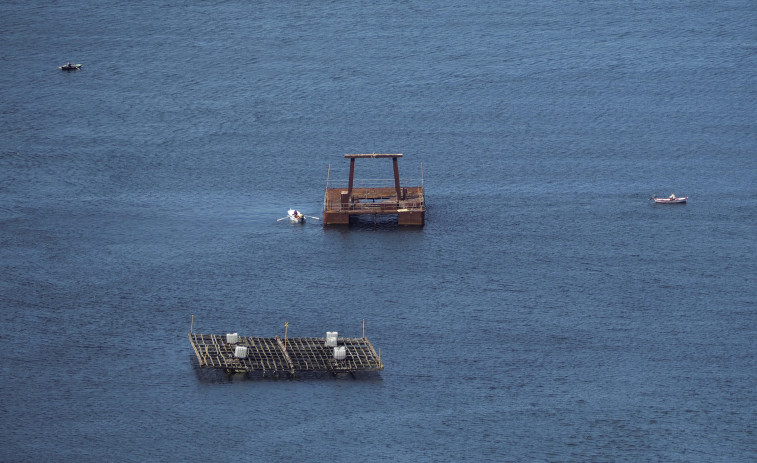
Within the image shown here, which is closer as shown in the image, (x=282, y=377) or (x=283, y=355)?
(x=282, y=377)

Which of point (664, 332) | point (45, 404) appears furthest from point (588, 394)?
point (45, 404)

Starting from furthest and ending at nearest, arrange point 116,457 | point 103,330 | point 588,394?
point 103,330 < point 588,394 < point 116,457

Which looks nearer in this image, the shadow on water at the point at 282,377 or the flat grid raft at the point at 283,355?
the shadow on water at the point at 282,377

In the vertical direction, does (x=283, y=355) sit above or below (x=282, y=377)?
above

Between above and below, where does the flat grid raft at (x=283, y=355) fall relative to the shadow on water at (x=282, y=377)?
above

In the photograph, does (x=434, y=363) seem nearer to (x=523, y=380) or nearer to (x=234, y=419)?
(x=523, y=380)

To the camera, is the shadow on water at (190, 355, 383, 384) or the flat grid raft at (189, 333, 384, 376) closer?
the shadow on water at (190, 355, 383, 384)

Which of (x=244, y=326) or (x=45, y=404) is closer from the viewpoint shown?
(x=45, y=404)

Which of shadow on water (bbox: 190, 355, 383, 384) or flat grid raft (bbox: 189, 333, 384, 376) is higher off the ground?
flat grid raft (bbox: 189, 333, 384, 376)
